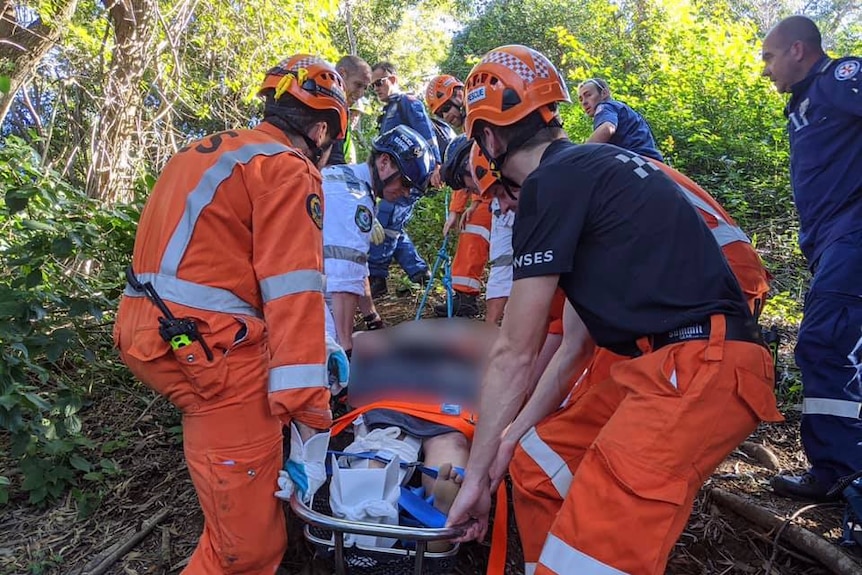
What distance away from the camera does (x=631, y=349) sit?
1.96 m

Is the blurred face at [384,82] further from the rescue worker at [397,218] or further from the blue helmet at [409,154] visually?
the blue helmet at [409,154]

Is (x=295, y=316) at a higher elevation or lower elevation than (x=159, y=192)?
lower

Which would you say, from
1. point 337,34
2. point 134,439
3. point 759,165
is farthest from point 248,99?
point 337,34

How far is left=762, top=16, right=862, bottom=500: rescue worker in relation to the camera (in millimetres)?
2893

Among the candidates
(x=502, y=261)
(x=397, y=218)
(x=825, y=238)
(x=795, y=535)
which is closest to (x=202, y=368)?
(x=795, y=535)

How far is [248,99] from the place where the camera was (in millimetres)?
7391

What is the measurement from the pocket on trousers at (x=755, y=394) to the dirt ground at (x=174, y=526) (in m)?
1.02

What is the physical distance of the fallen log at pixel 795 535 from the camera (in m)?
2.37

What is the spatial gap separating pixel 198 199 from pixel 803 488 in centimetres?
289

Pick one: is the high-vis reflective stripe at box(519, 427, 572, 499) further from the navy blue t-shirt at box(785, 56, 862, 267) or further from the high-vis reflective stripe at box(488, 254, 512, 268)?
the high-vis reflective stripe at box(488, 254, 512, 268)

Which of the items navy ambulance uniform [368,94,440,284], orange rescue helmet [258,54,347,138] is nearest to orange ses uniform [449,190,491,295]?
navy ambulance uniform [368,94,440,284]

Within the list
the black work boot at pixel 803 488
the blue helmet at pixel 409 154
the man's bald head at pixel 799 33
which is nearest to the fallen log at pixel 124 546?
the blue helmet at pixel 409 154

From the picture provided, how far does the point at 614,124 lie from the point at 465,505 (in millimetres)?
4337

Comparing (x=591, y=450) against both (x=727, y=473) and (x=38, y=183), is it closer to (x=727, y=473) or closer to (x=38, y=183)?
(x=727, y=473)
